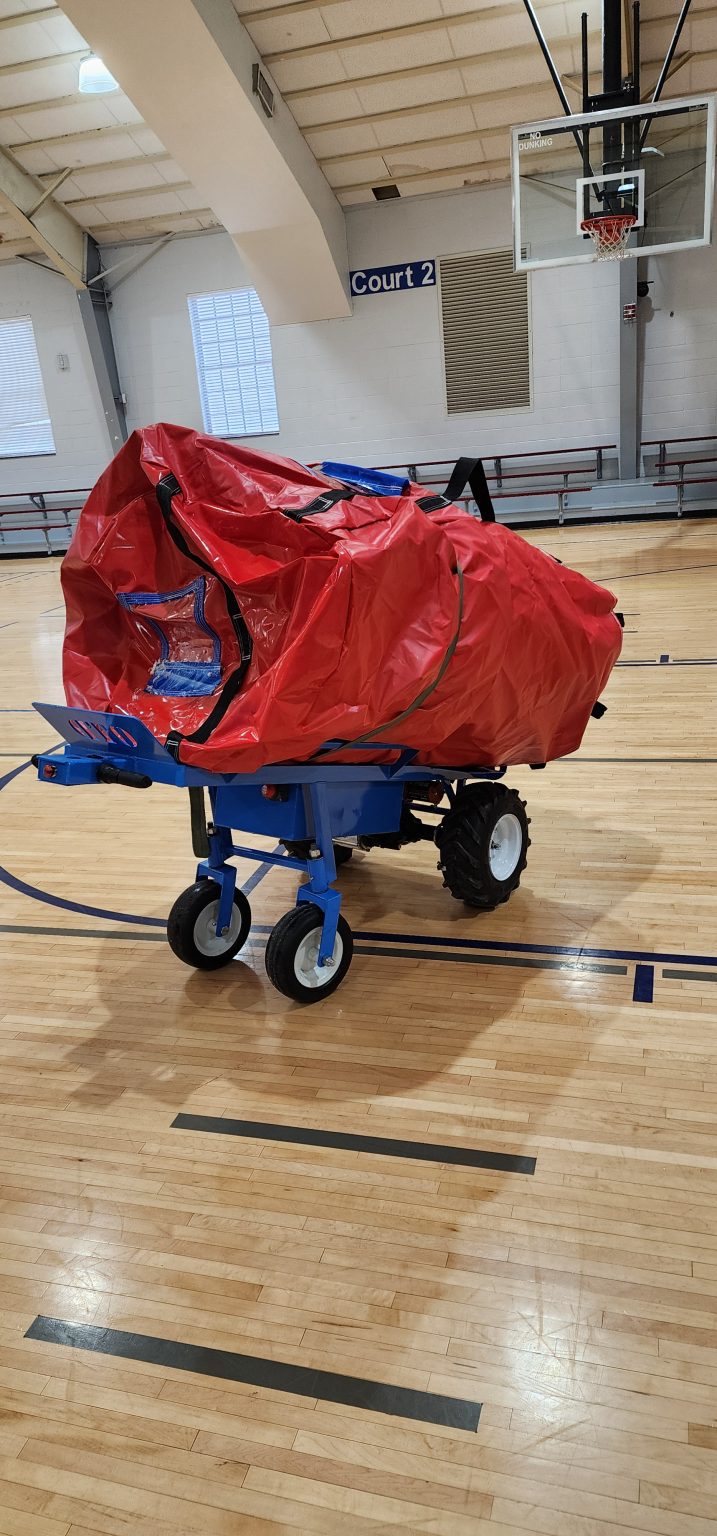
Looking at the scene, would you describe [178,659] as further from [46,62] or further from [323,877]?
[46,62]

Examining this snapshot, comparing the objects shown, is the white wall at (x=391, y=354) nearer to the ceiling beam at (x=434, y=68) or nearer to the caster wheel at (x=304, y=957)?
the ceiling beam at (x=434, y=68)

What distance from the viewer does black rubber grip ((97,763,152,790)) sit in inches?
109

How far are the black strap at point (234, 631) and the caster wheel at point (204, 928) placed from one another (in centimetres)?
76

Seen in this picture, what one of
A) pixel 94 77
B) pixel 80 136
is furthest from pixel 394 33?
pixel 80 136

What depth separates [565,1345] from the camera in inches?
75.1

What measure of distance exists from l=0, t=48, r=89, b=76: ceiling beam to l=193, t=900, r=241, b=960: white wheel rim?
10.9 metres

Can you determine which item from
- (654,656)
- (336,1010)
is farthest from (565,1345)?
(654,656)

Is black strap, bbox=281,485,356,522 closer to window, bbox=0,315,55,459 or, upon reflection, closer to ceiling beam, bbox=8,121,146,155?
ceiling beam, bbox=8,121,146,155

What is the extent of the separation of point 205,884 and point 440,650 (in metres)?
1.09

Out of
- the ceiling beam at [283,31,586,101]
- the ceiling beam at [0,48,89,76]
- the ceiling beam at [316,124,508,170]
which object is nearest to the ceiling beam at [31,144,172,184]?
the ceiling beam at [0,48,89,76]

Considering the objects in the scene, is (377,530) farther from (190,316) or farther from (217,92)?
(190,316)

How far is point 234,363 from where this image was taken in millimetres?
14328

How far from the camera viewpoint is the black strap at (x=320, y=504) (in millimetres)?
2721

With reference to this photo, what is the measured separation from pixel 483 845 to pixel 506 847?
0.23 meters
